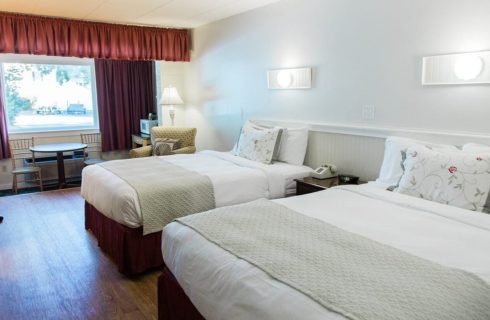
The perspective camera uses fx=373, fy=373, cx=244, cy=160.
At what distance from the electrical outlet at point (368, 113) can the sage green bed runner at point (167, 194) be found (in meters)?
1.46

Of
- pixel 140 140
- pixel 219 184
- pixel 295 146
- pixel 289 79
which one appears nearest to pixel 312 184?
pixel 295 146

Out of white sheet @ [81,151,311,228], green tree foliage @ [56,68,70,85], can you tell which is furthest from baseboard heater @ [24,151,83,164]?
white sheet @ [81,151,311,228]

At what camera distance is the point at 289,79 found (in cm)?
394

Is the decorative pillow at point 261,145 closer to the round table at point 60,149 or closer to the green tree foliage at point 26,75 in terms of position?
the round table at point 60,149

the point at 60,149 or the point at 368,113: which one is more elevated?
the point at 368,113

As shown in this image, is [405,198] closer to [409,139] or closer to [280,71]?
[409,139]

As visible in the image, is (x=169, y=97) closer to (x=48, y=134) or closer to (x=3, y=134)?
(x=48, y=134)

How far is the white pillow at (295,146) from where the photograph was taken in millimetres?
3787

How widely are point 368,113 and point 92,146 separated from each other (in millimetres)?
5212

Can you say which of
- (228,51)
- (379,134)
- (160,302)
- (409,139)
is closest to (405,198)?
(409,139)

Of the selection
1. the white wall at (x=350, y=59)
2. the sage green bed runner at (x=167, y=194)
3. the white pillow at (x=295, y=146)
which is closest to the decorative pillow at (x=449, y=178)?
the white wall at (x=350, y=59)

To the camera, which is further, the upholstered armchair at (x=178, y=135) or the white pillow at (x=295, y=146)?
the upholstered armchair at (x=178, y=135)

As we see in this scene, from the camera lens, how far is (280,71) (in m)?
4.05

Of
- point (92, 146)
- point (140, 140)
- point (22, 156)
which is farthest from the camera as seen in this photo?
point (92, 146)
